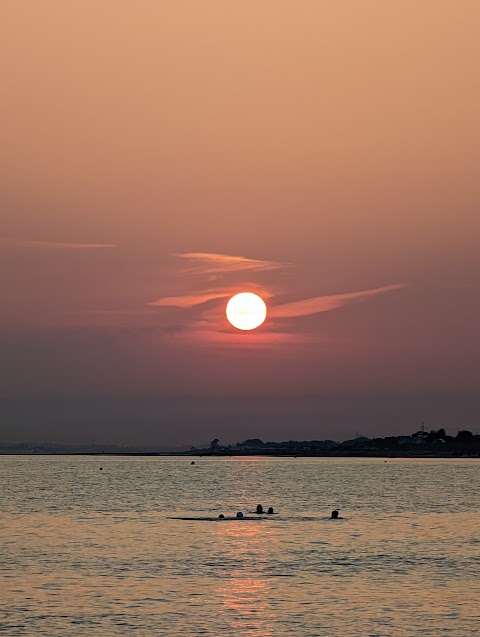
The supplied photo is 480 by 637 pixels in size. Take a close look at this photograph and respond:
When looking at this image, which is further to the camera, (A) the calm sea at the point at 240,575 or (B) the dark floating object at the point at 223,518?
(B) the dark floating object at the point at 223,518

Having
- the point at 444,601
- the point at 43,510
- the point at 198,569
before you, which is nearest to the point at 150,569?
the point at 198,569

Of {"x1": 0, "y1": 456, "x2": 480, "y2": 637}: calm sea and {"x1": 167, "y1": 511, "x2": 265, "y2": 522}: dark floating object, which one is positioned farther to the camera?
{"x1": 167, "y1": 511, "x2": 265, "y2": 522}: dark floating object

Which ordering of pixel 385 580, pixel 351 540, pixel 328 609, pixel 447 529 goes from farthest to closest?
pixel 447 529 < pixel 351 540 < pixel 385 580 < pixel 328 609

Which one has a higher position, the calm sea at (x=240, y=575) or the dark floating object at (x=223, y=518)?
the dark floating object at (x=223, y=518)

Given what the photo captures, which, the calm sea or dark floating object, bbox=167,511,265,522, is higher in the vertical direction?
dark floating object, bbox=167,511,265,522

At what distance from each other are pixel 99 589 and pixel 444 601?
21745 millimetres

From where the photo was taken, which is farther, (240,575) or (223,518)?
(223,518)

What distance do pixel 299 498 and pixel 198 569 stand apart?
352 ft

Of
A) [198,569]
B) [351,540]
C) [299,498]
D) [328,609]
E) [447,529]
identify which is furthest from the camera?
[299,498]

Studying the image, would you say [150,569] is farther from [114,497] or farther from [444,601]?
[114,497]

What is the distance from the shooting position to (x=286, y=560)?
90000mm

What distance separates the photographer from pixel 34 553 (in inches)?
3681

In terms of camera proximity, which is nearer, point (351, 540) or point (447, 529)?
point (351, 540)

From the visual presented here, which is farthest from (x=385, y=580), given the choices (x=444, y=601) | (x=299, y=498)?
(x=299, y=498)
